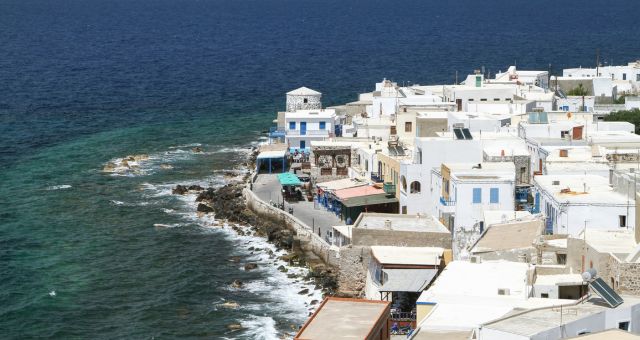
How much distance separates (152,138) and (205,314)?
194 feet

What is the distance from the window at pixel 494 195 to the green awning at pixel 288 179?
23.4 meters

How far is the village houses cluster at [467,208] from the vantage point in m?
41.0

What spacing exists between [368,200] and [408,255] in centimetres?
1528

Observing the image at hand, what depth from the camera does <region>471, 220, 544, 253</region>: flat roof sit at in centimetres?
5191

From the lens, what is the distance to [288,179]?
8331 cm

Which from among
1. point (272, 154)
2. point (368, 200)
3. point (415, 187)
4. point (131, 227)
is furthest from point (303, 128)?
point (415, 187)

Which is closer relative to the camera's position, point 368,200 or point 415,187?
point 415,187

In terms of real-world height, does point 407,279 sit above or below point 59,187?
above

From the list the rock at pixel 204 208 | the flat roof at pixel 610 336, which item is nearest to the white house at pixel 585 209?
the flat roof at pixel 610 336

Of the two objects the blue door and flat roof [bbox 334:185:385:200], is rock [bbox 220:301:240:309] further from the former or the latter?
the blue door

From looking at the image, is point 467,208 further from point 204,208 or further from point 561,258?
point 204,208

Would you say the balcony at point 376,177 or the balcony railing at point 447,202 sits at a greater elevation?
the balcony railing at point 447,202

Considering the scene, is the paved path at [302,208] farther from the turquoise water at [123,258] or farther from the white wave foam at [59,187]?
the white wave foam at [59,187]

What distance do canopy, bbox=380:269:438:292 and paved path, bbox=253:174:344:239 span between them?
602 inches
